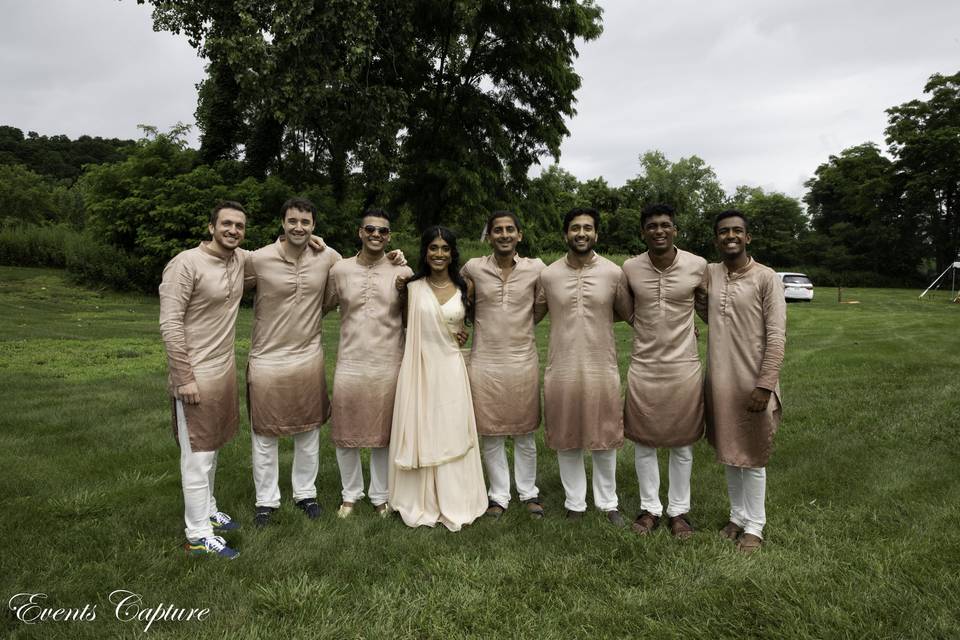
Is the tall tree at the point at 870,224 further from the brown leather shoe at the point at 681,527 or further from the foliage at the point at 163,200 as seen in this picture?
the brown leather shoe at the point at 681,527

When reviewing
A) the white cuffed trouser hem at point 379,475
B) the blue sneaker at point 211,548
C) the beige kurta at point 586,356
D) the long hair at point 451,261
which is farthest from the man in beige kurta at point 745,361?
the blue sneaker at point 211,548

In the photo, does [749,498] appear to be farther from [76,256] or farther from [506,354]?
[76,256]

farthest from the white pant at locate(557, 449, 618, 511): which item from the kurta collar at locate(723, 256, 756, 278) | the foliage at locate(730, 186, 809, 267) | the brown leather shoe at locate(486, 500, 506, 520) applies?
the foliage at locate(730, 186, 809, 267)

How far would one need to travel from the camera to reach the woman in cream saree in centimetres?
421

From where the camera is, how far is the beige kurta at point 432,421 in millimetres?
4215

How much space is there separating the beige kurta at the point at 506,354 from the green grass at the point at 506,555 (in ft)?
2.33

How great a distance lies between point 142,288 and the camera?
19.8m

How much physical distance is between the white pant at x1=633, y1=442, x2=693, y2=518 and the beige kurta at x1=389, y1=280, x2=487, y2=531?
117 cm

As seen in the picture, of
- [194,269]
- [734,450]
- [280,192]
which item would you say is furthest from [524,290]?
[280,192]

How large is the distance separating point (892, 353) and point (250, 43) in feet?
48.6

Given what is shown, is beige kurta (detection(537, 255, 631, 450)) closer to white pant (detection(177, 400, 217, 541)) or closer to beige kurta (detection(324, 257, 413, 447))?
beige kurta (detection(324, 257, 413, 447))

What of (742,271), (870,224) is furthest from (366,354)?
(870,224)

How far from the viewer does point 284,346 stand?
4230 mm

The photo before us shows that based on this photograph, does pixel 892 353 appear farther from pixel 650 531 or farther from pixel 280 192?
pixel 280 192
